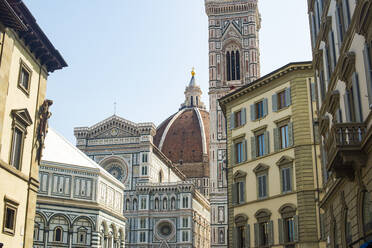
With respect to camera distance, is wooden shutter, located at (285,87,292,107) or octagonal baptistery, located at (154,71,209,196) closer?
wooden shutter, located at (285,87,292,107)

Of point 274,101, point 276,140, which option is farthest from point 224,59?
point 276,140

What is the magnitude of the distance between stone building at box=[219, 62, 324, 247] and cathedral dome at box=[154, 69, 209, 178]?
86061 mm

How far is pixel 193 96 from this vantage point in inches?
5615

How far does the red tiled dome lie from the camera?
12288cm

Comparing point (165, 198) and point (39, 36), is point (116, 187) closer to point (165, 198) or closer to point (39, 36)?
point (165, 198)

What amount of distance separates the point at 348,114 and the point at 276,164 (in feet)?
43.9

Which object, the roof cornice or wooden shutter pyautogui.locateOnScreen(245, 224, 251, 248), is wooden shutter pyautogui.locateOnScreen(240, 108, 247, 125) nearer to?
the roof cornice

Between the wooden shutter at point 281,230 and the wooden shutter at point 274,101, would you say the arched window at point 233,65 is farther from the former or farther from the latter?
the wooden shutter at point 281,230

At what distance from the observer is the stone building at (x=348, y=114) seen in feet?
46.7

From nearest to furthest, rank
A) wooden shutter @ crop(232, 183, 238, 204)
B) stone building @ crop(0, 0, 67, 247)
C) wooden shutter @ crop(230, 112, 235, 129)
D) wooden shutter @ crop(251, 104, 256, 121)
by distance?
stone building @ crop(0, 0, 67, 247) → wooden shutter @ crop(232, 183, 238, 204) → wooden shutter @ crop(251, 104, 256, 121) → wooden shutter @ crop(230, 112, 235, 129)

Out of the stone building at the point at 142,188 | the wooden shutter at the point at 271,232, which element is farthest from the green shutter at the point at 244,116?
the stone building at the point at 142,188

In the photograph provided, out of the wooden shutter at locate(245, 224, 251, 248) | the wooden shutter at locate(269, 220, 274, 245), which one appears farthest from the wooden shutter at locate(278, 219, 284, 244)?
the wooden shutter at locate(245, 224, 251, 248)

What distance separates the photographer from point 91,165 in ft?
175

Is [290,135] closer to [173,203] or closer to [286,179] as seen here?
[286,179]
